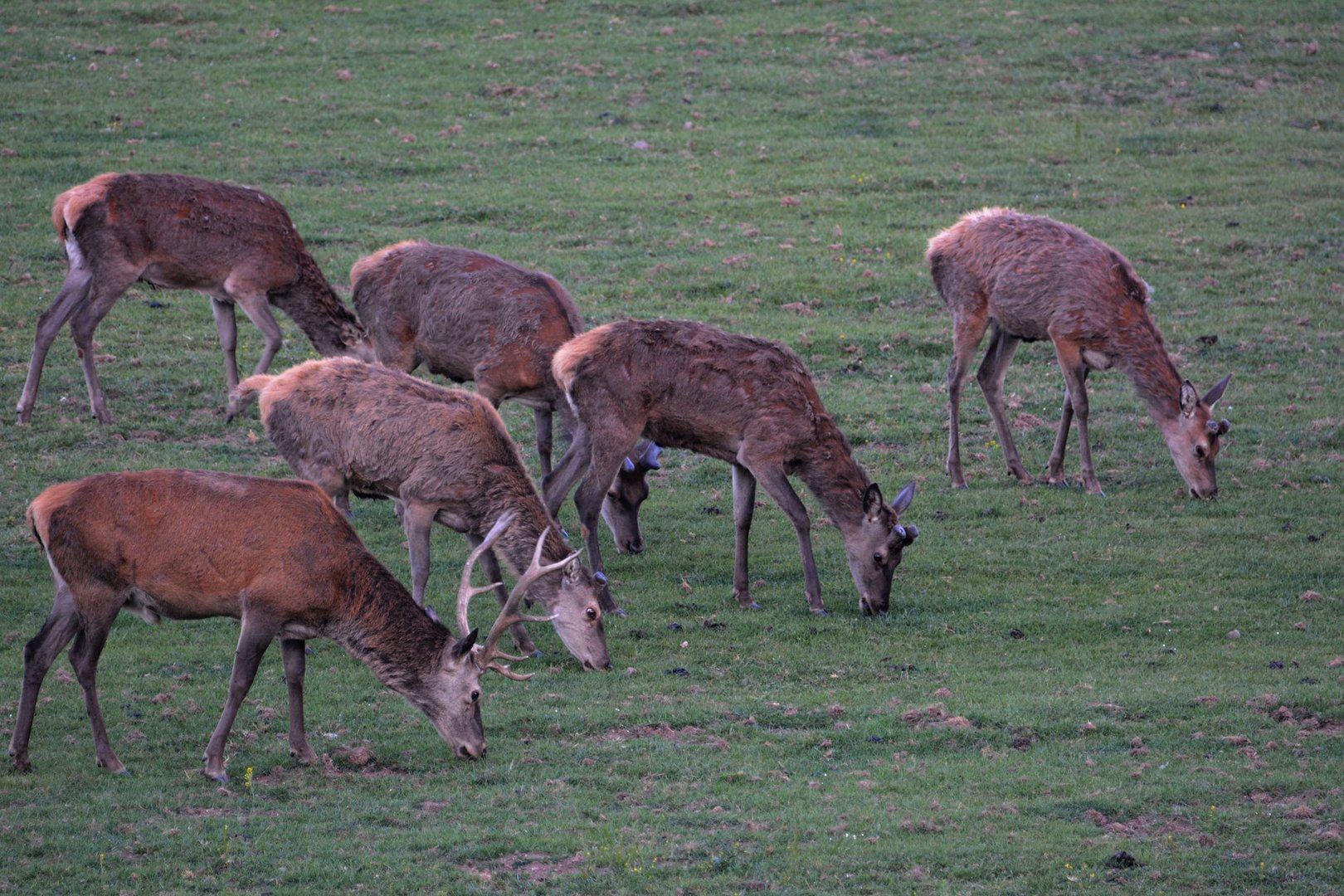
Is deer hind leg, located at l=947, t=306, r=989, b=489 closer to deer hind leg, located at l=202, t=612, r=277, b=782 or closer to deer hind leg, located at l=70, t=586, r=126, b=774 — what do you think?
deer hind leg, located at l=202, t=612, r=277, b=782

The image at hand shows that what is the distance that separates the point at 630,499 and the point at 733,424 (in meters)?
1.55

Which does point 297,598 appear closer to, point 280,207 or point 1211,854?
point 1211,854

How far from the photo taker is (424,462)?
35.8 ft

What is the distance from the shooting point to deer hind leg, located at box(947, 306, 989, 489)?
14867 mm

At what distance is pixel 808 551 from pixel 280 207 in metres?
7.08

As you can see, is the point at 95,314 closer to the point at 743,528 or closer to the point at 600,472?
the point at 600,472

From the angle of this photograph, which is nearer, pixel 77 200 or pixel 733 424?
pixel 733 424

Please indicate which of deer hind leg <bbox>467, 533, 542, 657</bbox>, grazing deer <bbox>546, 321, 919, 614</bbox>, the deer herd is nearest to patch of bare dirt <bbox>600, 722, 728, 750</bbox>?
the deer herd

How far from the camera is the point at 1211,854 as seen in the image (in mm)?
7766

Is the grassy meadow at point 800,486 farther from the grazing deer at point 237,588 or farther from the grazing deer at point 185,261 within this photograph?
the grazing deer at point 185,261

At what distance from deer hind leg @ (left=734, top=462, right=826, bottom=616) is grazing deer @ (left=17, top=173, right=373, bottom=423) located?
519 centimetres

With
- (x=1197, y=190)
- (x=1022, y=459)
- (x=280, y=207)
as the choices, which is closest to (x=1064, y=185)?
(x=1197, y=190)

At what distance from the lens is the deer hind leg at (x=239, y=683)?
8.62 m

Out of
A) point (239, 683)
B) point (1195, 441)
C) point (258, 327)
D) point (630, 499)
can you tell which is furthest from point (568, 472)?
point (1195, 441)
